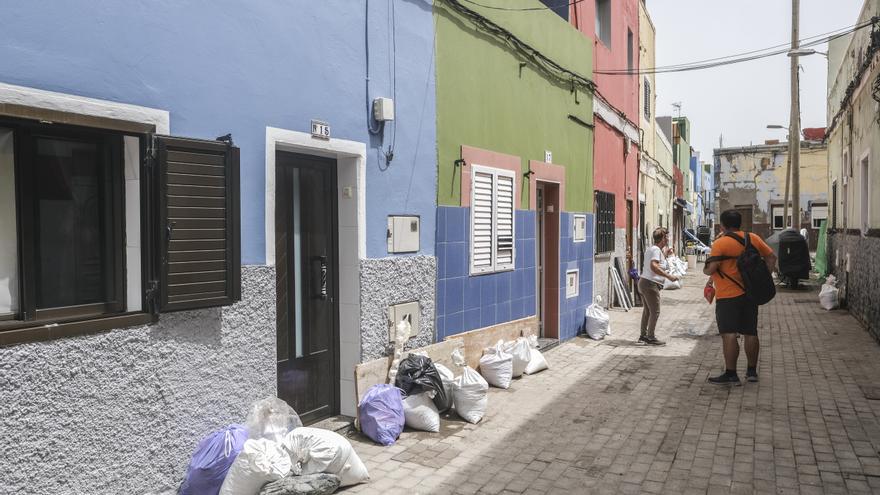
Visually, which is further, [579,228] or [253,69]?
[579,228]

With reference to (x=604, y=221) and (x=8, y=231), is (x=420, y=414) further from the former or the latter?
(x=604, y=221)

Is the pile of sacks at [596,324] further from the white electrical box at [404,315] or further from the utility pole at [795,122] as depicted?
the utility pole at [795,122]

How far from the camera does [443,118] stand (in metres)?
7.02

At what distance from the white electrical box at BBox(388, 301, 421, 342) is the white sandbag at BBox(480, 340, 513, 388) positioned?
1175mm

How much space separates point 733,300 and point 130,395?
5.93 meters

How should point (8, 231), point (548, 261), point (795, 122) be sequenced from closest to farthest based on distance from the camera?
point (8, 231) → point (548, 261) → point (795, 122)

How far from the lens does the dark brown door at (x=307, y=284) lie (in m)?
5.38

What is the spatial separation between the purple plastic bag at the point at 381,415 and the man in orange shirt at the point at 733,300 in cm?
379

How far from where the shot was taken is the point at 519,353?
781 cm

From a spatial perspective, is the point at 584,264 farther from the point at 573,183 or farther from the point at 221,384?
the point at 221,384

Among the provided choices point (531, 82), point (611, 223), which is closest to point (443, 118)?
point (531, 82)

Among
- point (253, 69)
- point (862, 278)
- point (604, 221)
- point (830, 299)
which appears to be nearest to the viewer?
point (253, 69)

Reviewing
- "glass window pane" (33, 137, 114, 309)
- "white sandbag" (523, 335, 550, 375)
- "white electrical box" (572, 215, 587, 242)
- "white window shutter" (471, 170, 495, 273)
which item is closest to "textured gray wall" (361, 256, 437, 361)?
"white window shutter" (471, 170, 495, 273)

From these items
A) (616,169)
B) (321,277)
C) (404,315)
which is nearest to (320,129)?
(321,277)
